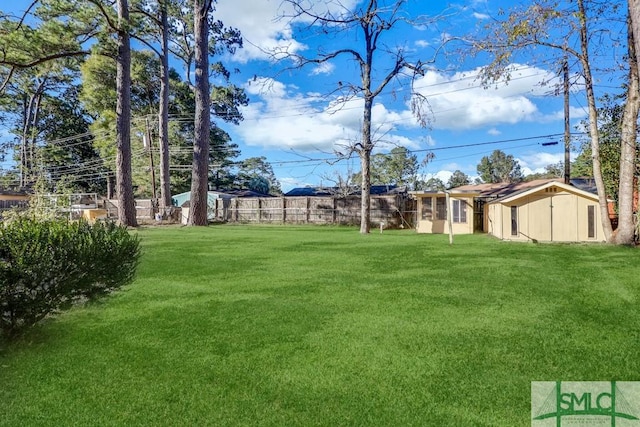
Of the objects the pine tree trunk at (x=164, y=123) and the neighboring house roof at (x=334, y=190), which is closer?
the pine tree trunk at (x=164, y=123)

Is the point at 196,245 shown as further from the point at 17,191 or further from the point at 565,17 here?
the point at 17,191

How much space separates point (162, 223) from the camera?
60.8 feet

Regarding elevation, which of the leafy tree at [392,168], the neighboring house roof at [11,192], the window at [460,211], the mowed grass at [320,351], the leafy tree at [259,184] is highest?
the leafy tree at [392,168]

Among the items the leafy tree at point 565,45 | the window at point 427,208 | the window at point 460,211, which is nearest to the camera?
the leafy tree at point 565,45

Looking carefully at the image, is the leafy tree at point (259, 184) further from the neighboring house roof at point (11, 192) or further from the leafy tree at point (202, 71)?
the neighboring house roof at point (11, 192)

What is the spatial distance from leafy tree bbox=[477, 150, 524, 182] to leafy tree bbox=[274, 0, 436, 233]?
49.9 m

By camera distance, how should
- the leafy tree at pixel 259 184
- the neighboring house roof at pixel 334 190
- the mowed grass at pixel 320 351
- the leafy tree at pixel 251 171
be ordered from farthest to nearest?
the leafy tree at pixel 259 184 → the leafy tree at pixel 251 171 → the neighboring house roof at pixel 334 190 → the mowed grass at pixel 320 351

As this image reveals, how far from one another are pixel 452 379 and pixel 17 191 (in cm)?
2854

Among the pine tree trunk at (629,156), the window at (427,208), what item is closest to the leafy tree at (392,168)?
the window at (427,208)

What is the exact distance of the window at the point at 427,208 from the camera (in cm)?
1741

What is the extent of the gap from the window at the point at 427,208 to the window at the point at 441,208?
27 cm

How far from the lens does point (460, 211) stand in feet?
55.6

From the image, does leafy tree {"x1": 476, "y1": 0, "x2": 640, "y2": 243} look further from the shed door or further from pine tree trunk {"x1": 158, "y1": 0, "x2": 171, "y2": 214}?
pine tree trunk {"x1": 158, "y1": 0, "x2": 171, "y2": 214}

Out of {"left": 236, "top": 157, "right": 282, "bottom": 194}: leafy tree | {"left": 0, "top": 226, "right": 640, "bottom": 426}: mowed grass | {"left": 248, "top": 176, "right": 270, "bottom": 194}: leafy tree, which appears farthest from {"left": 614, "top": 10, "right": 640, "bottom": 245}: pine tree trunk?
{"left": 248, "top": 176, "right": 270, "bottom": 194}: leafy tree
